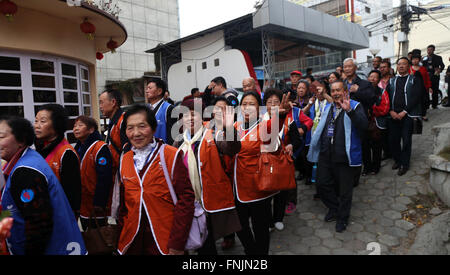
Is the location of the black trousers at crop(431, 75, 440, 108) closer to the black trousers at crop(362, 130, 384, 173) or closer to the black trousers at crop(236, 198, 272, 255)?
the black trousers at crop(362, 130, 384, 173)

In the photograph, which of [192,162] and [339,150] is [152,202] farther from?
[339,150]

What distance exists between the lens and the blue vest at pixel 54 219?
170 centimetres

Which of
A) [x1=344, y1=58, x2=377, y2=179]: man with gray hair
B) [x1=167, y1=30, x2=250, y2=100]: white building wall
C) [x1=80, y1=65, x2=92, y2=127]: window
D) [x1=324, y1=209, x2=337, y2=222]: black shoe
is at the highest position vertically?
[x1=167, y1=30, x2=250, y2=100]: white building wall

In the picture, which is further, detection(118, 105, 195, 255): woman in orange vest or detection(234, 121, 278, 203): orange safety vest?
detection(234, 121, 278, 203): orange safety vest

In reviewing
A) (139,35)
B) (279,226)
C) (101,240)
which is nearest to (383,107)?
(279,226)

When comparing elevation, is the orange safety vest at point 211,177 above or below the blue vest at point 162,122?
below

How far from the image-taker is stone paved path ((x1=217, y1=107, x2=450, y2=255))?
3350 mm

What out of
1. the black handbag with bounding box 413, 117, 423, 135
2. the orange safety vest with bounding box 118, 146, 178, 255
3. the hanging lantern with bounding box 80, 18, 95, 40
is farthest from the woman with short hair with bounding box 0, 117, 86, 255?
the black handbag with bounding box 413, 117, 423, 135

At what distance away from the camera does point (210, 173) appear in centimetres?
250

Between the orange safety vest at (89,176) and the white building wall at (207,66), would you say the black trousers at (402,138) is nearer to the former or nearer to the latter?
the orange safety vest at (89,176)

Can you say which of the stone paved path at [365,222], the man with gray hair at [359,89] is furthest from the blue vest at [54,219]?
the man with gray hair at [359,89]

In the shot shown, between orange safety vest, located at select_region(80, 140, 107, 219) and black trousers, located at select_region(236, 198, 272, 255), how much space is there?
142 cm
